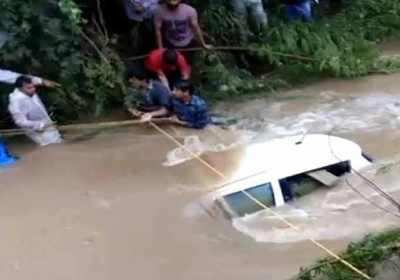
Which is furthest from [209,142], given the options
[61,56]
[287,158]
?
[287,158]

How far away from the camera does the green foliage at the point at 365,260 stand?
7305mm

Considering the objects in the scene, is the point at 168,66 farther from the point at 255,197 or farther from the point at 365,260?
the point at 365,260

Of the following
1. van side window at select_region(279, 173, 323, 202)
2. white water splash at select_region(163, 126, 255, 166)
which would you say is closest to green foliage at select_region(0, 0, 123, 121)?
white water splash at select_region(163, 126, 255, 166)

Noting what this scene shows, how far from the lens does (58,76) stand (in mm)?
12000

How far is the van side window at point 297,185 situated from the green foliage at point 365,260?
1657 millimetres

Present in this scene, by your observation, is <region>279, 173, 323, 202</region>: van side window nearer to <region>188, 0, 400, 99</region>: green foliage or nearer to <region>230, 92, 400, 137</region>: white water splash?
<region>230, 92, 400, 137</region>: white water splash

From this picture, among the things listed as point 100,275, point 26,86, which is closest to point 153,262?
point 100,275

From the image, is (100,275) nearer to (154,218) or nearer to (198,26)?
(154,218)

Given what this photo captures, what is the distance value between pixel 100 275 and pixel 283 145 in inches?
83.5

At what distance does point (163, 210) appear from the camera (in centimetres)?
962

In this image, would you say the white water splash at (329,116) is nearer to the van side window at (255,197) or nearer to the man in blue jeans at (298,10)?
the van side window at (255,197)

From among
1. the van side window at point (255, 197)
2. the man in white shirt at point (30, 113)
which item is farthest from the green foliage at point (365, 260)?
the man in white shirt at point (30, 113)

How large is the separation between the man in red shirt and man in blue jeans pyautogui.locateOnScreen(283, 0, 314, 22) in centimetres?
320

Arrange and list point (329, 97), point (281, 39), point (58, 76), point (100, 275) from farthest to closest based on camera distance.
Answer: point (281, 39) → point (329, 97) → point (58, 76) → point (100, 275)
